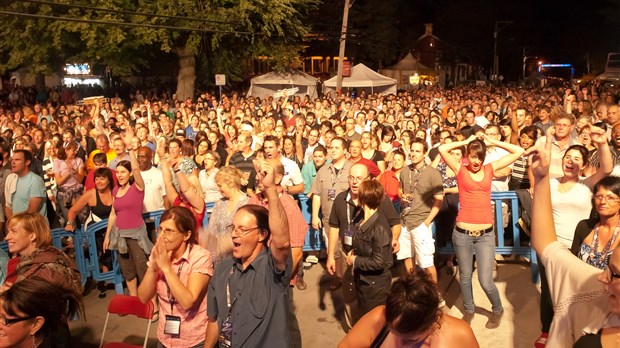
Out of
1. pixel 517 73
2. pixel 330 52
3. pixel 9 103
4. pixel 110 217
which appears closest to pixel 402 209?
pixel 110 217

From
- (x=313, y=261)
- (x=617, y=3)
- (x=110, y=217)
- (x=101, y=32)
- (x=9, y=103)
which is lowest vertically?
(x=313, y=261)

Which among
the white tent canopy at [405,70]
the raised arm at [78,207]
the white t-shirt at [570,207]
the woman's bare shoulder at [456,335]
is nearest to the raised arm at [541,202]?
the woman's bare shoulder at [456,335]

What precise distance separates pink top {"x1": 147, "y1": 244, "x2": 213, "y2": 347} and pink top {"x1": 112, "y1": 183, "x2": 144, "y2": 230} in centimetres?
280

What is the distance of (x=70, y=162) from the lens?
924 centimetres

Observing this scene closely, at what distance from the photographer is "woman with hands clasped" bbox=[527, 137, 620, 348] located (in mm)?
2307

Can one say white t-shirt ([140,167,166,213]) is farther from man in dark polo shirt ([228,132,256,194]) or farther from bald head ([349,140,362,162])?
bald head ([349,140,362,162])

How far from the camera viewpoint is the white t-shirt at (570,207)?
5.25 m

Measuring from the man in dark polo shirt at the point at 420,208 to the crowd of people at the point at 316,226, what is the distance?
0.05 ft

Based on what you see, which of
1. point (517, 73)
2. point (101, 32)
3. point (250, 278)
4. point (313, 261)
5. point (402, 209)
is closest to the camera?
point (250, 278)

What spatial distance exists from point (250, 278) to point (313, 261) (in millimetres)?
4652

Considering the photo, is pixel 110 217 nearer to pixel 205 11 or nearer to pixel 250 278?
pixel 250 278

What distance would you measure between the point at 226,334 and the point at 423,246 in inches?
127

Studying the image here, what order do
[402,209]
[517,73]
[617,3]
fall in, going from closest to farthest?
1. [402,209]
2. [617,3]
3. [517,73]

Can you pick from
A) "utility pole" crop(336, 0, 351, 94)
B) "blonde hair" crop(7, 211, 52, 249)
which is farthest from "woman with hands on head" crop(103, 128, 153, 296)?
"utility pole" crop(336, 0, 351, 94)
